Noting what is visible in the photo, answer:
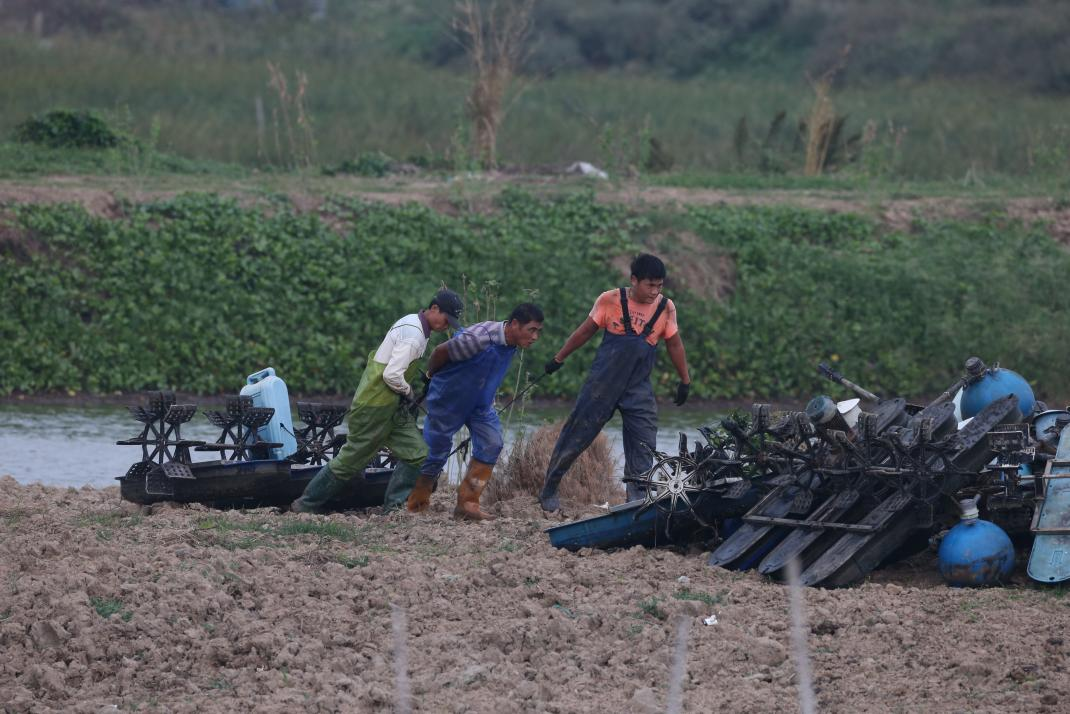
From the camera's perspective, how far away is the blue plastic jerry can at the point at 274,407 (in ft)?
37.2

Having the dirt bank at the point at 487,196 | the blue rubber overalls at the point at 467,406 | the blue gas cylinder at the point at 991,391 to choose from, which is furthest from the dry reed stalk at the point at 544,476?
the dirt bank at the point at 487,196

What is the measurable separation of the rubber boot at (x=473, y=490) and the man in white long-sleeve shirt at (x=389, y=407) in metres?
0.34

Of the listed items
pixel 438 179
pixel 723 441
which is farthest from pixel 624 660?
pixel 438 179

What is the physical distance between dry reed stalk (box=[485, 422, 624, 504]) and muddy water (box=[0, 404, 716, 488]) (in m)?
0.63

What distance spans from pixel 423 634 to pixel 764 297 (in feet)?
44.1

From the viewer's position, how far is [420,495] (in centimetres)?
1121

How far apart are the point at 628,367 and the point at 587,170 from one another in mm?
13245

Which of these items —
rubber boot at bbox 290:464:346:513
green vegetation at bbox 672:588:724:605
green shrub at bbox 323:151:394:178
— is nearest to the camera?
green vegetation at bbox 672:588:724:605

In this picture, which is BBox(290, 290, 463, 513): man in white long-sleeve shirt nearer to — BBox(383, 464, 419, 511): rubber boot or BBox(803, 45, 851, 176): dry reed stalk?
BBox(383, 464, 419, 511): rubber boot

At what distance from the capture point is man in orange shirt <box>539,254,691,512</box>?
1080 cm

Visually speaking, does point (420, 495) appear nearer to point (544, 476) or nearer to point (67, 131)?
point (544, 476)

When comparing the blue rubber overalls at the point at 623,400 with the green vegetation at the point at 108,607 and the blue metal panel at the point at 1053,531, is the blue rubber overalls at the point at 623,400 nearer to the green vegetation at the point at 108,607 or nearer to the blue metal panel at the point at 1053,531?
the blue metal panel at the point at 1053,531

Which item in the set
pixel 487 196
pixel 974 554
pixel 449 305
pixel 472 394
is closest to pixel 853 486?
pixel 974 554

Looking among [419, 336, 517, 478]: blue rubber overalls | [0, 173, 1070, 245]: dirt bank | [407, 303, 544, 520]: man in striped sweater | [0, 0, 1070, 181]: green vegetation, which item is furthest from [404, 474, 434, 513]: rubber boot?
[0, 0, 1070, 181]: green vegetation
